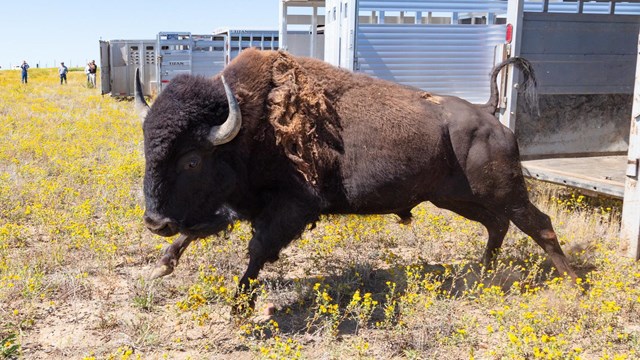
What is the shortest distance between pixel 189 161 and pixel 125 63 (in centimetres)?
2469

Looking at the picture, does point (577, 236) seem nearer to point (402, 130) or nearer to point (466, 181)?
point (466, 181)

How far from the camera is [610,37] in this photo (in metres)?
9.59

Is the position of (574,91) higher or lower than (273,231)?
higher

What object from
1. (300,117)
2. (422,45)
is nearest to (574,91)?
(422,45)

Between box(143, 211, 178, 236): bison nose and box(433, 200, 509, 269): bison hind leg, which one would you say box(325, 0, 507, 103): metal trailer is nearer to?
box(433, 200, 509, 269): bison hind leg

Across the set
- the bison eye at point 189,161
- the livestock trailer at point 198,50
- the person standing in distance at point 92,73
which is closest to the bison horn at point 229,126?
the bison eye at point 189,161

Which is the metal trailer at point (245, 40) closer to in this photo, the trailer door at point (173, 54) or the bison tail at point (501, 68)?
the trailer door at point (173, 54)

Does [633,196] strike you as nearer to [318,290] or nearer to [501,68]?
[501,68]

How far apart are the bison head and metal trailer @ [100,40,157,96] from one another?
2278 cm

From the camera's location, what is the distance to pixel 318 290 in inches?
213

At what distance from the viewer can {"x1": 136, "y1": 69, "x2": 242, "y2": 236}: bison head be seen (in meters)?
4.93

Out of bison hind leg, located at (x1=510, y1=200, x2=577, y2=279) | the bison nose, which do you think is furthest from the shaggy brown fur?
bison hind leg, located at (x1=510, y1=200, x2=577, y2=279)

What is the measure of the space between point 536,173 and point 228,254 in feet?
14.3

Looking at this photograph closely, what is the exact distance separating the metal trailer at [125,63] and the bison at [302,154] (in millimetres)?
22578
